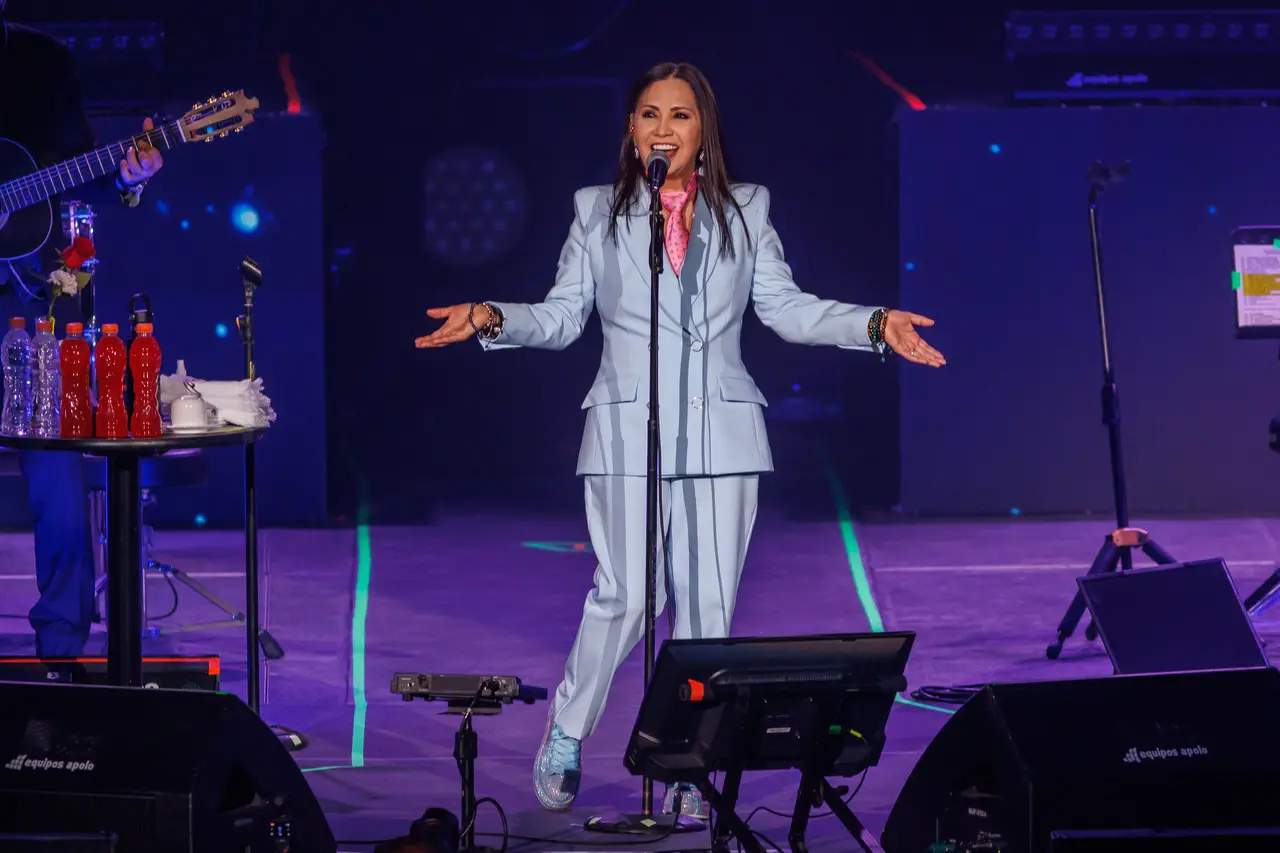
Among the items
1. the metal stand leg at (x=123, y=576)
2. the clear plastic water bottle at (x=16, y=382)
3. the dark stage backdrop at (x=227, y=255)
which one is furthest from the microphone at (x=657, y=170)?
the dark stage backdrop at (x=227, y=255)

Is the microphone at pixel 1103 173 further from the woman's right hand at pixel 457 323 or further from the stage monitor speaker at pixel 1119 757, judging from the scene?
the stage monitor speaker at pixel 1119 757

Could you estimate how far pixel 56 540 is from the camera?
5539 millimetres

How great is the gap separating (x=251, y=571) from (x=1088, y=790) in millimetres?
2346

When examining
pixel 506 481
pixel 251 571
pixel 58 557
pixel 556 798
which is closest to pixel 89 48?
pixel 506 481

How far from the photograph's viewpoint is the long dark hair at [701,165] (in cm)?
410

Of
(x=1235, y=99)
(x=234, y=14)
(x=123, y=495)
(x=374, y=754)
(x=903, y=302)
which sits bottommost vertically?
(x=374, y=754)

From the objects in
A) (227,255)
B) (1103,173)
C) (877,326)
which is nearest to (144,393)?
(877,326)

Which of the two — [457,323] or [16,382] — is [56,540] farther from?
[457,323]

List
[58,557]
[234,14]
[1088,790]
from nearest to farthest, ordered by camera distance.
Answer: [1088,790]
[58,557]
[234,14]

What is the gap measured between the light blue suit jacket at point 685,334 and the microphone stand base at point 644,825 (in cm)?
83

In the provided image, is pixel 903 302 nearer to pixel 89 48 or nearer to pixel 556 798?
pixel 89 48

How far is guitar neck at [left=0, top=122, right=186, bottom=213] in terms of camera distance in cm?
555

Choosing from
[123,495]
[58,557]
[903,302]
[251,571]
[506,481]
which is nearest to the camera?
[123,495]

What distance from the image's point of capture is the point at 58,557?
554cm
